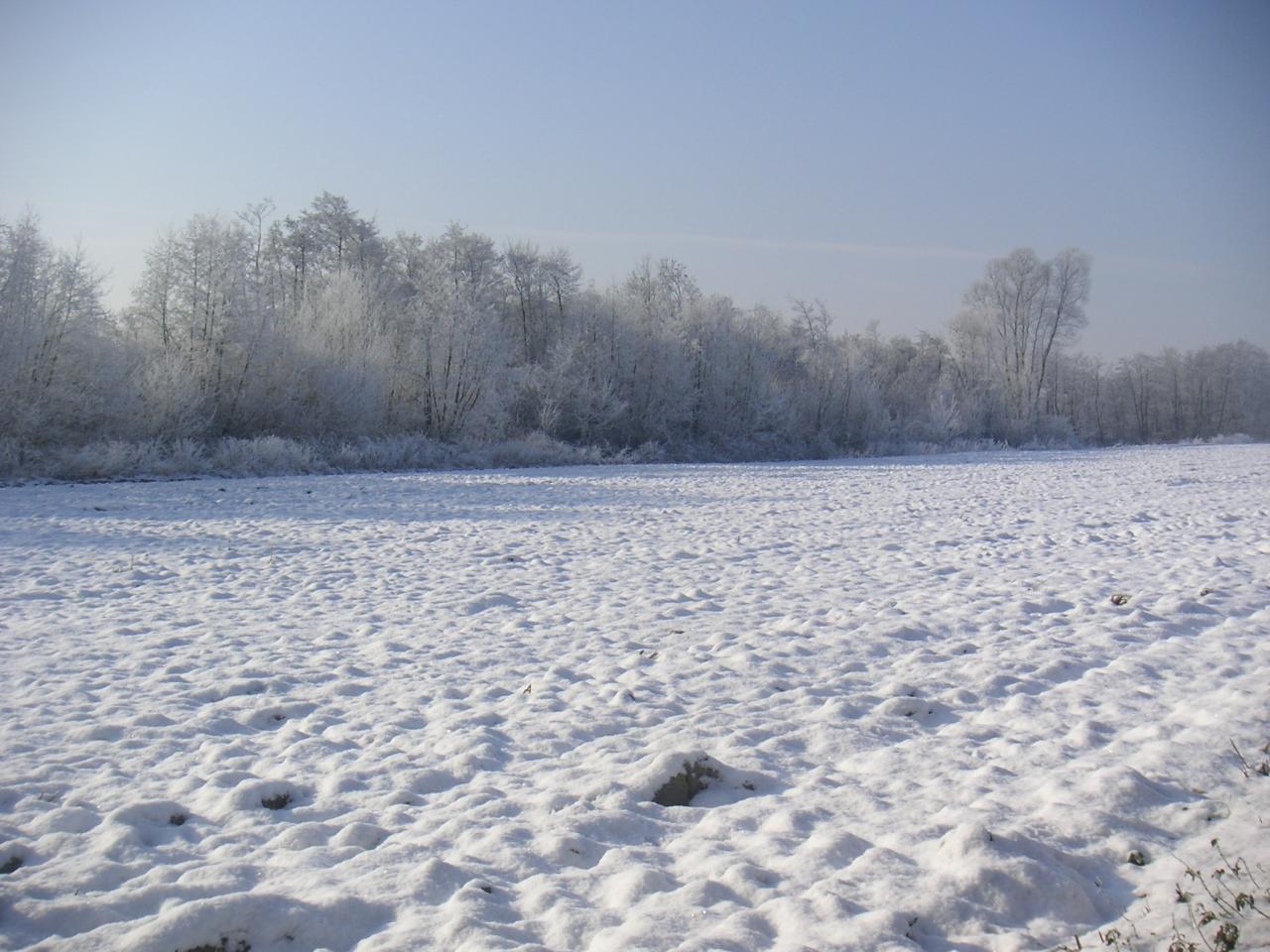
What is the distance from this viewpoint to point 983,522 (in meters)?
13.0

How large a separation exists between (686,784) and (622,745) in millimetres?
601

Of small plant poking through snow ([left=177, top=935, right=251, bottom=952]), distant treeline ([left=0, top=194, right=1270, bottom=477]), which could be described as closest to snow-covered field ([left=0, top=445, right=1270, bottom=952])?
small plant poking through snow ([left=177, top=935, right=251, bottom=952])

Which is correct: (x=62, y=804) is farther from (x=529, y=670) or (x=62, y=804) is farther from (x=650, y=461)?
(x=650, y=461)

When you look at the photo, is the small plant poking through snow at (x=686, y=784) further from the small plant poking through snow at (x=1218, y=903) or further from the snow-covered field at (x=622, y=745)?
the small plant poking through snow at (x=1218, y=903)

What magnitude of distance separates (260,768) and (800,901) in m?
2.76

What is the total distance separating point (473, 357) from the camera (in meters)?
32.4

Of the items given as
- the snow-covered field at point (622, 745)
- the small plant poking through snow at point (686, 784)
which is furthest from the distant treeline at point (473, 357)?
the small plant poking through snow at point (686, 784)

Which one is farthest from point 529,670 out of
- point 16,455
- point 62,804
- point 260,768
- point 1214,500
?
point 16,455

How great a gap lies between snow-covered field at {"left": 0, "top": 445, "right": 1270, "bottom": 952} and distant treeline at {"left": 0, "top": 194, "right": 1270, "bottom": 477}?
50.9 feet

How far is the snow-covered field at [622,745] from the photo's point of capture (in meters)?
2.95

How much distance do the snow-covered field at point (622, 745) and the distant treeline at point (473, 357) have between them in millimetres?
15526

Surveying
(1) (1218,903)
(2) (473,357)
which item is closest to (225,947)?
(1) (1218,903)

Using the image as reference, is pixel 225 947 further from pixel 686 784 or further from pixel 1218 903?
pixel 1218 903

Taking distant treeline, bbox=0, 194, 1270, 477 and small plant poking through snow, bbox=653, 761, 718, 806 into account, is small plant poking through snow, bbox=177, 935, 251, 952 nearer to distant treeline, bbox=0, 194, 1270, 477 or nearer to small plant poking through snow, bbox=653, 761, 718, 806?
small plant poking through snow, bbox=653, 761, 718, 806
